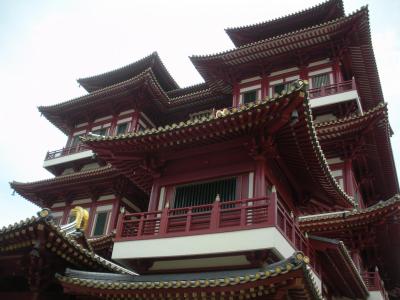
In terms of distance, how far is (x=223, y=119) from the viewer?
1311 centimetres

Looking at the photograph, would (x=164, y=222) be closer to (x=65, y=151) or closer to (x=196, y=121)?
(x=196, y=121)

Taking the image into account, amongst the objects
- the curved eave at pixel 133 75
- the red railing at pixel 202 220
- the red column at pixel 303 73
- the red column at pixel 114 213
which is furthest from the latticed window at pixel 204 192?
the curved eave at pixel 133 75

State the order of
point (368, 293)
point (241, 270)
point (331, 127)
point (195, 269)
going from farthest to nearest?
1. point (331, 127)
2. point (368, 293)
3. point (195, 269)
4. point (241, 270)

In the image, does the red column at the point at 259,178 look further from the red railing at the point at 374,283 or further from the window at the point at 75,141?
the window at the point at 75,141

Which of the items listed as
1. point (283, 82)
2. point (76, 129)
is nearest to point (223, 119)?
point (283, 82)

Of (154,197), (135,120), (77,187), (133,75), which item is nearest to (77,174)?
(77,187)

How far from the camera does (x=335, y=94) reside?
2311 centimetres

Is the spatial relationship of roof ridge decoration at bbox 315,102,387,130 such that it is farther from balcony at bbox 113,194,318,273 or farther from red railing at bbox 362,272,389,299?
balcony at bbox 113,194,318,273

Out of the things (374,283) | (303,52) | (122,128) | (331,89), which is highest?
(303,52)

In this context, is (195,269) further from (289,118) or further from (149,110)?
(149,110)

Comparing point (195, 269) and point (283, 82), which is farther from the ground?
point (283, 82)

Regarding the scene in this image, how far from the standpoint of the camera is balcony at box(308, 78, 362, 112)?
74.4 ft

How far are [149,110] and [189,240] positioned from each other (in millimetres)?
19631

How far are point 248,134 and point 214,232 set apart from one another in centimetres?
346
